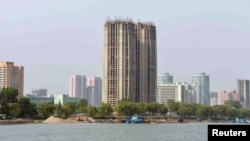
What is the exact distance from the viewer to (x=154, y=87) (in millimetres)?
91125

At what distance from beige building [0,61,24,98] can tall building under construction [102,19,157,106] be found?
88.5 ft

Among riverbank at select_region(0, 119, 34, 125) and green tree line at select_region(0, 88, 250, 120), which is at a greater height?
green tree line at select_region(0, 88, 250, 120)

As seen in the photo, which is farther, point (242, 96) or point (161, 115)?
point (242, 96)

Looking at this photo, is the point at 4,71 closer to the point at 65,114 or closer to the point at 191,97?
the point at 65,114

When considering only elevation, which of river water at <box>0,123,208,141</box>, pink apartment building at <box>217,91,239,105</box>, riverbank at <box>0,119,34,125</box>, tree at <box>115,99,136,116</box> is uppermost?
pink apartment building at <box>217,91,239,105</box>

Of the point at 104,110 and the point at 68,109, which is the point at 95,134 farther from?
the point at 104,110

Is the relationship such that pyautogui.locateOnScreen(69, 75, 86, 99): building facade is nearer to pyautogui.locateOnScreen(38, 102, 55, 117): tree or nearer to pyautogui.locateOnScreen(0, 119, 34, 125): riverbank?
pyautogui.locateOnScreen(38, 102, 55, 117): tree

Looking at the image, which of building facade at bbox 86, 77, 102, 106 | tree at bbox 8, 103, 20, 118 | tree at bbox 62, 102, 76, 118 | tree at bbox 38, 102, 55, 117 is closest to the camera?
tree at bbox 8, 103, 20, 118

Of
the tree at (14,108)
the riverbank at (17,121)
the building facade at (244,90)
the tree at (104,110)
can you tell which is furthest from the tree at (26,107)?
the building facade at (244,90)

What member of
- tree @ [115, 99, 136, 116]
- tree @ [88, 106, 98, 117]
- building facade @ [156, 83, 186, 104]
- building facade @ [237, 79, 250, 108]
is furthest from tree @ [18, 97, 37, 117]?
building facade @ [237, 79, 250, 108]

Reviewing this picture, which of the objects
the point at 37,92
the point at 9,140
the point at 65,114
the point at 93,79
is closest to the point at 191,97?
the point at 93,79

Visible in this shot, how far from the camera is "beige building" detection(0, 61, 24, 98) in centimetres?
10612

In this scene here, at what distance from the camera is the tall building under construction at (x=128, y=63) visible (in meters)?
86.4

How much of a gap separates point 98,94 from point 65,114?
113 metres
